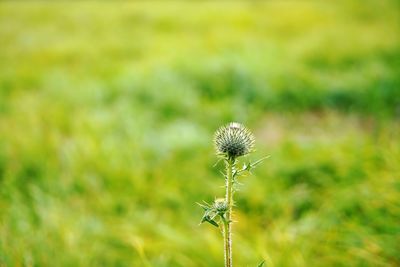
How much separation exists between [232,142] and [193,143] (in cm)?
320

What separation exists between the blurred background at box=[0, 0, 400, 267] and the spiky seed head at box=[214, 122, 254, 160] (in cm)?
145

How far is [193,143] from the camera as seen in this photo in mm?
4426

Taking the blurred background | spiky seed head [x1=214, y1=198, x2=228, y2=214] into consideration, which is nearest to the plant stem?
spiky seed head [x1=214, y1=198, x2=228, y2=214]

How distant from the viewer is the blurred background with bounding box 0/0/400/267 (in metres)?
2.67

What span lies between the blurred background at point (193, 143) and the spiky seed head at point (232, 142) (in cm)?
145

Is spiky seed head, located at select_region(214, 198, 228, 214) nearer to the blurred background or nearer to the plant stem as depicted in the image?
the plant stem

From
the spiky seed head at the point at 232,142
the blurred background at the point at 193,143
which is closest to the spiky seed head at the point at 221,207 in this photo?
the spiky seed head at the point at 232,142

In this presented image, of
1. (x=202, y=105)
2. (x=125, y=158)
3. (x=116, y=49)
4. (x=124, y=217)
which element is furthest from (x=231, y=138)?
(x=116, y=49)

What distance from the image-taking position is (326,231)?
276 centimetres

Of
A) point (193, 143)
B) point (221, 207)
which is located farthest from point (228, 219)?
point (193, 143)

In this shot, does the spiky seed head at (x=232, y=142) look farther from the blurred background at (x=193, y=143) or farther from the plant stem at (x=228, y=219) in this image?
the blurred background at (x=193, y=143)

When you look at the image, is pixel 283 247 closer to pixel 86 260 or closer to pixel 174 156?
pixel 86 260

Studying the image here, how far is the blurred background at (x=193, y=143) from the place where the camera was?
267 cm

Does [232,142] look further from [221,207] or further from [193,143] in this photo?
[193,143]
